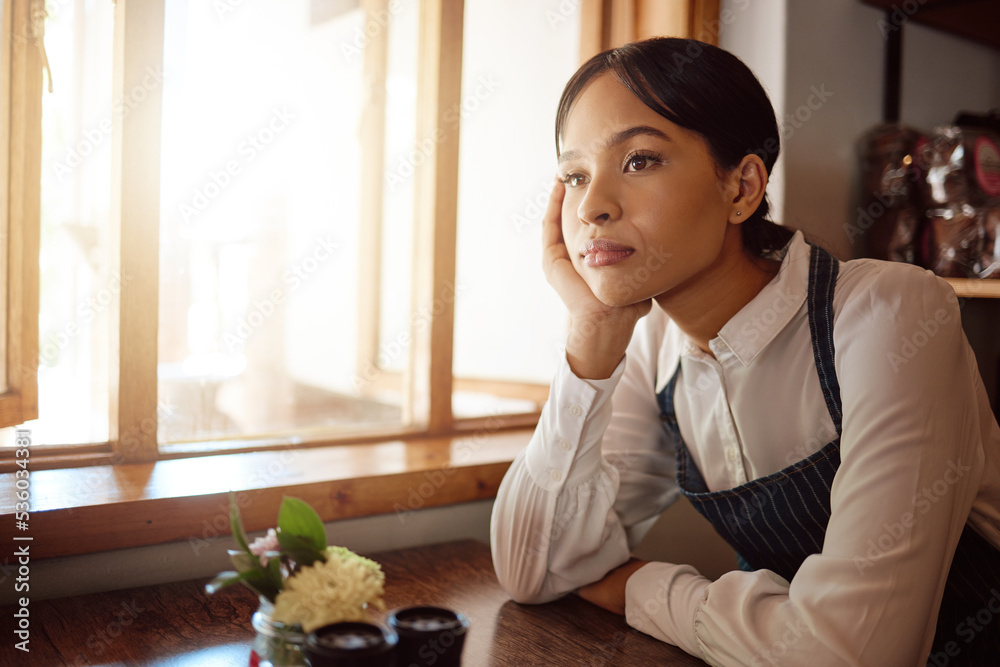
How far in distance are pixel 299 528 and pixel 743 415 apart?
0.70 m

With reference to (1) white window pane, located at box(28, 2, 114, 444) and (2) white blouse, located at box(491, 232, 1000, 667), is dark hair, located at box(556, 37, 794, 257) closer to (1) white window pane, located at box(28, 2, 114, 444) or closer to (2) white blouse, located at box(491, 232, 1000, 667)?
(2) white blouse, located at box(491, 232, 1000, 667)

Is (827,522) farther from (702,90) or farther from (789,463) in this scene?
(702,90)

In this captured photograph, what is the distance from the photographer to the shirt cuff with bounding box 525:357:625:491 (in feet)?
3.63

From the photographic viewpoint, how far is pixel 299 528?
27.8 inches

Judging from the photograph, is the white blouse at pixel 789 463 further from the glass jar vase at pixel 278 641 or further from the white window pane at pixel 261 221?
the white window pane at pixel 261 221

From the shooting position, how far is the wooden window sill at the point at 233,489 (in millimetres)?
1034

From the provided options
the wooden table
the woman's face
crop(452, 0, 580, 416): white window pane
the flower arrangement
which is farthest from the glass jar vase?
crop(452, 0, 580, 416): white window pane

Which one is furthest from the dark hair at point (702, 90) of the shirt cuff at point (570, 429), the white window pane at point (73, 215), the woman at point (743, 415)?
the white window pane at point (73, 215)

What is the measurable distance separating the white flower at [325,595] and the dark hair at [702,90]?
71 centimetres

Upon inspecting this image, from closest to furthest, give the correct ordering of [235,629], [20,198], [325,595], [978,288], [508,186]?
[325,595] < [235,629] < [20,198] < [978,288] < [508,186]

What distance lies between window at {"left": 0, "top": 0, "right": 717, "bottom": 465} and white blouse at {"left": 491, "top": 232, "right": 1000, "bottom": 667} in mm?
517

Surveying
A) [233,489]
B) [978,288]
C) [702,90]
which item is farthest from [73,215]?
[978,288]

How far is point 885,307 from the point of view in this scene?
3.12 ft

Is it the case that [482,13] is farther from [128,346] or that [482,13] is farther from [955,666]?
[955,666]
